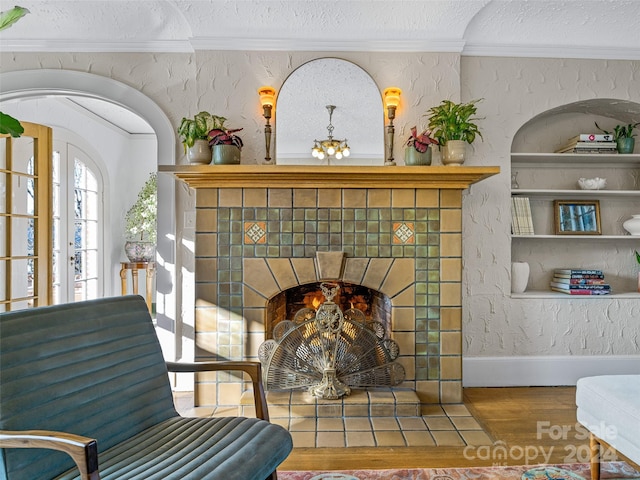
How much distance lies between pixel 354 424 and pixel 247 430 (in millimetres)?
1149

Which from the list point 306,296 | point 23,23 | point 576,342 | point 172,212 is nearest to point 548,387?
point 576,342

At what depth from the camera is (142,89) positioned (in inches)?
120

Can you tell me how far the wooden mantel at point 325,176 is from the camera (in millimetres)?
2578

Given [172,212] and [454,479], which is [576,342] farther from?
[172,212]

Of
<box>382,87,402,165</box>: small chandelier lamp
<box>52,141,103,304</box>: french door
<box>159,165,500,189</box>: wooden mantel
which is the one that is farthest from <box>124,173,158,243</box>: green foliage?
<box>382,87,402,165</box>: small chandelier lamp

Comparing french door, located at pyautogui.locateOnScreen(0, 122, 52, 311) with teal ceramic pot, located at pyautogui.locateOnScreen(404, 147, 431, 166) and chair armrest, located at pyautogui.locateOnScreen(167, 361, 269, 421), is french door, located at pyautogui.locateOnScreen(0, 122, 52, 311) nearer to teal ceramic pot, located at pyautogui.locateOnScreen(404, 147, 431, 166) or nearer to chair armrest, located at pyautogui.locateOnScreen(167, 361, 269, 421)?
chair armrest, located at pyautogui.locateOnScreen(167, 361, 269, 421)

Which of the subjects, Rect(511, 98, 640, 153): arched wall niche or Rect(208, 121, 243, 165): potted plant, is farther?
Rect(511, 98, 640, 153): arched wall niche

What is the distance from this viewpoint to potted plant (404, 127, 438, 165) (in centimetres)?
273

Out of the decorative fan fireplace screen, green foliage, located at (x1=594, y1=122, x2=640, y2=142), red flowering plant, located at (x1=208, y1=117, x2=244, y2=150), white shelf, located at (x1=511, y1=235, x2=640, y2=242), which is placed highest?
green foliage, located at (x1=594, y1=122, x2=640, y2=142)

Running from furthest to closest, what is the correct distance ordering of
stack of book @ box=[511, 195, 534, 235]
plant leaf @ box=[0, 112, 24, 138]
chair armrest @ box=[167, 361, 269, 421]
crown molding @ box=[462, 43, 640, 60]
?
1. stack of book @ box=[511, 195, 534, 235]
2. crown molding @ box=[462, 43, 640, 60]
3. chair armrest @ box=[167, 361, 269, 421]
4. plant leaf @ box=[0, 112, 24, 138]

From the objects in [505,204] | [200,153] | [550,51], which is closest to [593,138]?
[550,51]

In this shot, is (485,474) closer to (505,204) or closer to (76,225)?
(505,204)

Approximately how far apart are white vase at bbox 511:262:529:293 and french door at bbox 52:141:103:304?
397 centimetres

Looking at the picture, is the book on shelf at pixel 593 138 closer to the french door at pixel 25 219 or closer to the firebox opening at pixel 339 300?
the firebox opening at pixel 339 300
